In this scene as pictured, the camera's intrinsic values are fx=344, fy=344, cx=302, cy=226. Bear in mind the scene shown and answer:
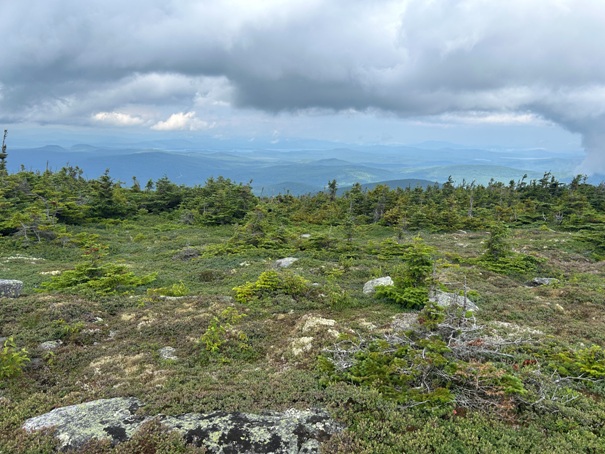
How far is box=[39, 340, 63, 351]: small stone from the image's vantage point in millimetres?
11290

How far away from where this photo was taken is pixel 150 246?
3172cm

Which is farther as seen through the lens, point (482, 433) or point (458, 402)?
point (458, 402)

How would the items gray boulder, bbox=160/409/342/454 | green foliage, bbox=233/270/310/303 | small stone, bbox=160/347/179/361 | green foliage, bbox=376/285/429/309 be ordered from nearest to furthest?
gray boulder, bbox=160/409/342/454
small stone, bbox=160/347/179/361
green foliage, bbox=376/285/429/309
green foliage, bbox=233/270/310/303

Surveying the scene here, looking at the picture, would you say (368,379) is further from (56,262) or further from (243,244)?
(56,262)

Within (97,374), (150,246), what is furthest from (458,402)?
(150,246)

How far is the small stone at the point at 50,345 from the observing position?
1129cm

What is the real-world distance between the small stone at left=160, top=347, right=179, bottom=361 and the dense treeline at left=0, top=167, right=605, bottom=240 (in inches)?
1128

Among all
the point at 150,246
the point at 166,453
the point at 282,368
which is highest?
the point at 166,453

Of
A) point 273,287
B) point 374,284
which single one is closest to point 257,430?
point 273,287

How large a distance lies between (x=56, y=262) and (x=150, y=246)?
303 inches

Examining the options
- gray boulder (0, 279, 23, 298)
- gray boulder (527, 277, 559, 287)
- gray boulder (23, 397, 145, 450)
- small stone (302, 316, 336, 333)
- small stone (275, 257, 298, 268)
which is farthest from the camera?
small stone (275, 257, 298, 268)

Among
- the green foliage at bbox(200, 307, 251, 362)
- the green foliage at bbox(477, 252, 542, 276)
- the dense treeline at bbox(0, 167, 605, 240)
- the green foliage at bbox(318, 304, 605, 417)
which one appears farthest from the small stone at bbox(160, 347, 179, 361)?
the dense treeline at bbox(0, 167, 605, 240)

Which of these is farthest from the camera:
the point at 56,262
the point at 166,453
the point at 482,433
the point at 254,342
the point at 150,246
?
the point at 150,246

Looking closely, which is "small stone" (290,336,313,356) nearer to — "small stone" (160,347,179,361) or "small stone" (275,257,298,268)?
"small stone" (160,347,179,361)
